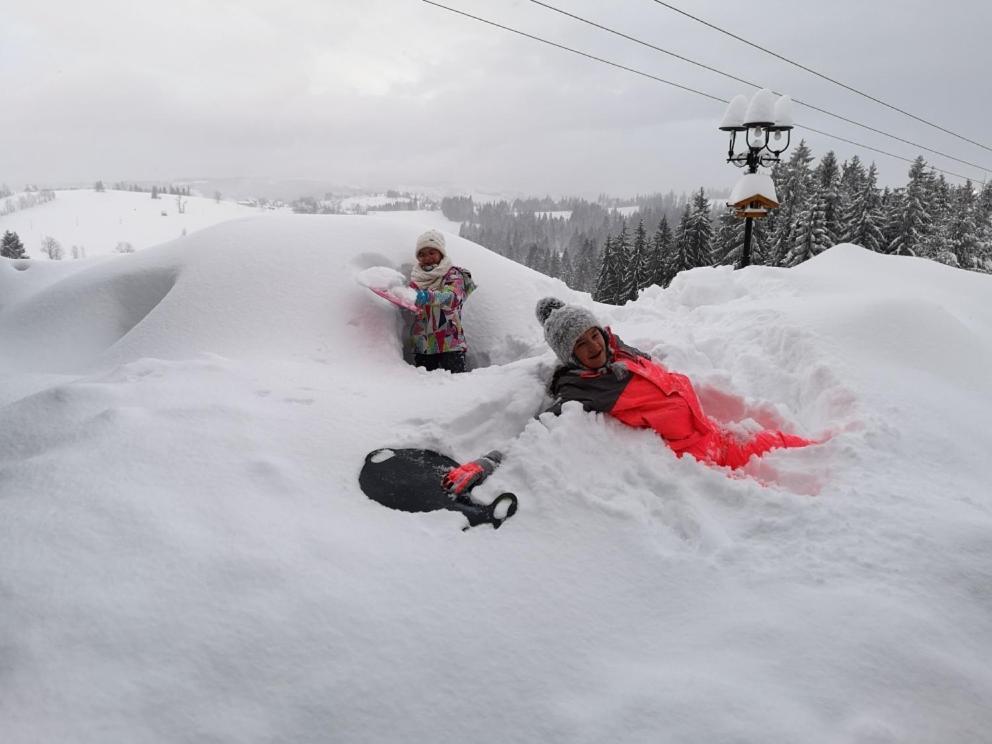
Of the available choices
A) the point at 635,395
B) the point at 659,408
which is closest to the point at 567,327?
the point at 635,395

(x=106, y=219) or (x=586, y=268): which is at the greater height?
(x=106, y=219)

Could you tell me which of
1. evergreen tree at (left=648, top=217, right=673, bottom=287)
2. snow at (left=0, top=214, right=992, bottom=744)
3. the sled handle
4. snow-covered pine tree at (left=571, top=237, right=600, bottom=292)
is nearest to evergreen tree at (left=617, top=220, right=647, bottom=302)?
evergreen tree at (left=648, top=217, right=673, bottom=287)

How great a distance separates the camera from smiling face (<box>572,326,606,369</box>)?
10.2 ft

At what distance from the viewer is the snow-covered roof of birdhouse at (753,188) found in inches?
367

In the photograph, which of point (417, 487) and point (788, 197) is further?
point (788, 197)

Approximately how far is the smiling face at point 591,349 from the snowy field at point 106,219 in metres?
49.8

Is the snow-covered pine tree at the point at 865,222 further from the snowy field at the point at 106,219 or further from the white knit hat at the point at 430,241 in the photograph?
the snowy field at the point at 106,219

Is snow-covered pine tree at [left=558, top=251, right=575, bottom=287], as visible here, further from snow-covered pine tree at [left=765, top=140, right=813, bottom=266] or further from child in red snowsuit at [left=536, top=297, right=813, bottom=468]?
child in red snowsuit at [left=536, top=297, right=813, bottom=468]

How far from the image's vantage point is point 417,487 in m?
2.58

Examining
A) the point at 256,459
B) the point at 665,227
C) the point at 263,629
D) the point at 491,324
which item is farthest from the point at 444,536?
the point at 665,227

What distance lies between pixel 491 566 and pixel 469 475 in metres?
0.57

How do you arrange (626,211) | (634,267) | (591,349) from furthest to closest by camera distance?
1. (626,211)
2. (634,267)
3. (591,349)

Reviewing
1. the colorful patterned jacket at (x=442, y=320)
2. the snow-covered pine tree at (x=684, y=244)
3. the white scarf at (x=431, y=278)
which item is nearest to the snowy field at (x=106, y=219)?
the snow-covered pine tree at (x=684, y=244)

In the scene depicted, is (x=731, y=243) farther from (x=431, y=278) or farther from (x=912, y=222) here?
(x=431, y=278)
